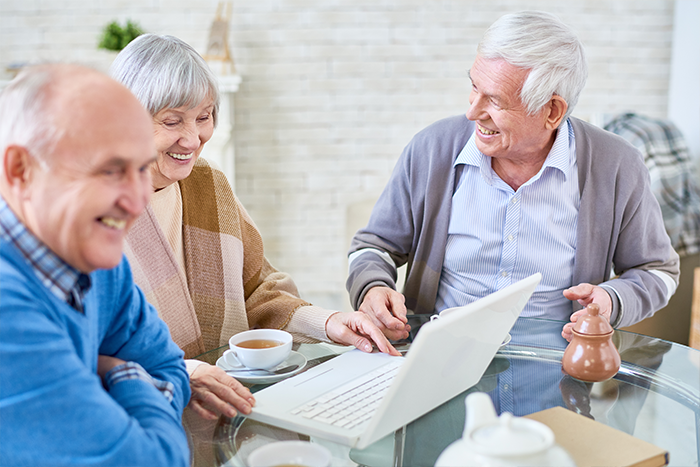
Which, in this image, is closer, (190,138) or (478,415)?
(478,415)

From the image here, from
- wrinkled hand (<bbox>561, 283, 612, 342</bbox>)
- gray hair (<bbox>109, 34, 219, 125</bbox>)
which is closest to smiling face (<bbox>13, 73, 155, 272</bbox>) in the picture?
gray hair (<bbox>109, 34, 219, 125</bbox>)

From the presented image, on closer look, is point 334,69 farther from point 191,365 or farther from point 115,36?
point 191,365

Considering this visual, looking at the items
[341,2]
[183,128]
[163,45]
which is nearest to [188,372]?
[183,128]

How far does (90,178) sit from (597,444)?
0.76 m

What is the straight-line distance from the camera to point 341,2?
11.6ft

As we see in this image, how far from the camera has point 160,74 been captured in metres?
1.29

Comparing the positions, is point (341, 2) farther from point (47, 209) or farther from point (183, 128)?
point (47, 209)

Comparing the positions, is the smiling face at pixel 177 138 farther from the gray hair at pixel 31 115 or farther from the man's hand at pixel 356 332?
the gray hair at pixel 31 115

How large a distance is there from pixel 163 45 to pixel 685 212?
8.28 ft

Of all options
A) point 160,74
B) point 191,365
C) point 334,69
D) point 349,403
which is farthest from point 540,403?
point 334,69

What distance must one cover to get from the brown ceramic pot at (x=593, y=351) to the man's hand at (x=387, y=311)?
400mm

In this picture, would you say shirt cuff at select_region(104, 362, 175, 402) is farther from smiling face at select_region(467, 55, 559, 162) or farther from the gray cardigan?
smiling face at select_region(467, 55, 559, 162)

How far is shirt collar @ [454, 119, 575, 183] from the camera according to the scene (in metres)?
1.66

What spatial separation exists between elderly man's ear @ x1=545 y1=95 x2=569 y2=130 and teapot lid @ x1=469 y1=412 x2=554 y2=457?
3.99ft
